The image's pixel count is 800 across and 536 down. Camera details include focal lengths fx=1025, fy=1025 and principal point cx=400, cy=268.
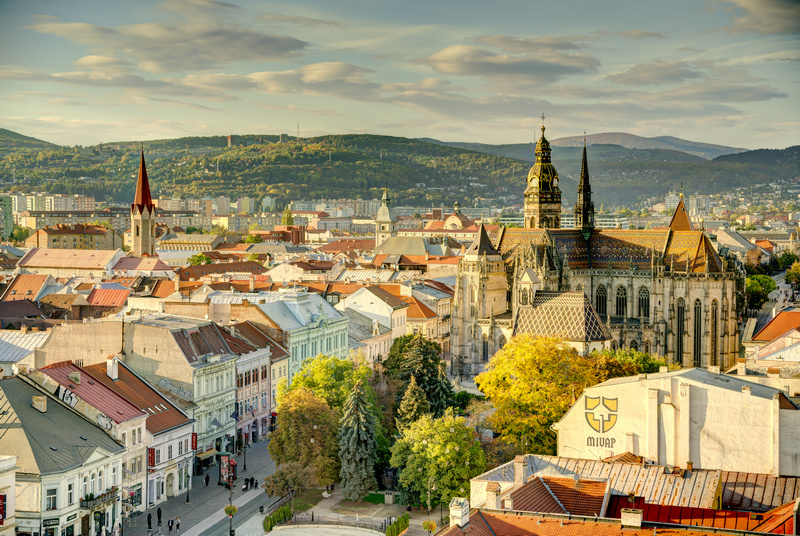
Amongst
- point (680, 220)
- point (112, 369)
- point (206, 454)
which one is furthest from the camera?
point (680, 220)

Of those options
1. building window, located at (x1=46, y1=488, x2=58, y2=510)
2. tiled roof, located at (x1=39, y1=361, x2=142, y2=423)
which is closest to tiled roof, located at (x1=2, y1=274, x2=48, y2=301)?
tiled roof, located at (x1=39, y1=361, x2=142, y2=423)

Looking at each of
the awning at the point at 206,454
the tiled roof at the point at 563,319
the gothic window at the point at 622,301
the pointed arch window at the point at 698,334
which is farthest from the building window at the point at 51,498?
the gothic window at the point at 622,301

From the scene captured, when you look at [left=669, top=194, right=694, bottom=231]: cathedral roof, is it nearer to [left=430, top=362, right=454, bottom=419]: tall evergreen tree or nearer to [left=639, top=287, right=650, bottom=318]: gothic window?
[left=639, top=287, right=650, bottom=318]: gothic window

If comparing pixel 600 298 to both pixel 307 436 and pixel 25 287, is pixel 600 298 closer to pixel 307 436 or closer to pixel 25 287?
pixel 307 436

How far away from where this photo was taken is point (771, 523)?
42.3m

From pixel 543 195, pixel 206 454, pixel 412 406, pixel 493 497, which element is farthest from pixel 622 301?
pixel 493 497

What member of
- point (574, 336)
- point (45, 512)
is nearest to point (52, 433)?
point (45, 512)

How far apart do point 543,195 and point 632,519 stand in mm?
106844

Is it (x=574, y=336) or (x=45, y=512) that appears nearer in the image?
(x=45, y=512)

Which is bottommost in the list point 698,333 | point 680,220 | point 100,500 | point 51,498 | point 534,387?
point 100,500

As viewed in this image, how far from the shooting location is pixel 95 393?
64438 millimetres

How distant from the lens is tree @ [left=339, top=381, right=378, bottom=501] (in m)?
67.1

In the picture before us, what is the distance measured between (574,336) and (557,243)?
2859 cm

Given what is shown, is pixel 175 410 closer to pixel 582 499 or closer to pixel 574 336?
pixel 582 499
